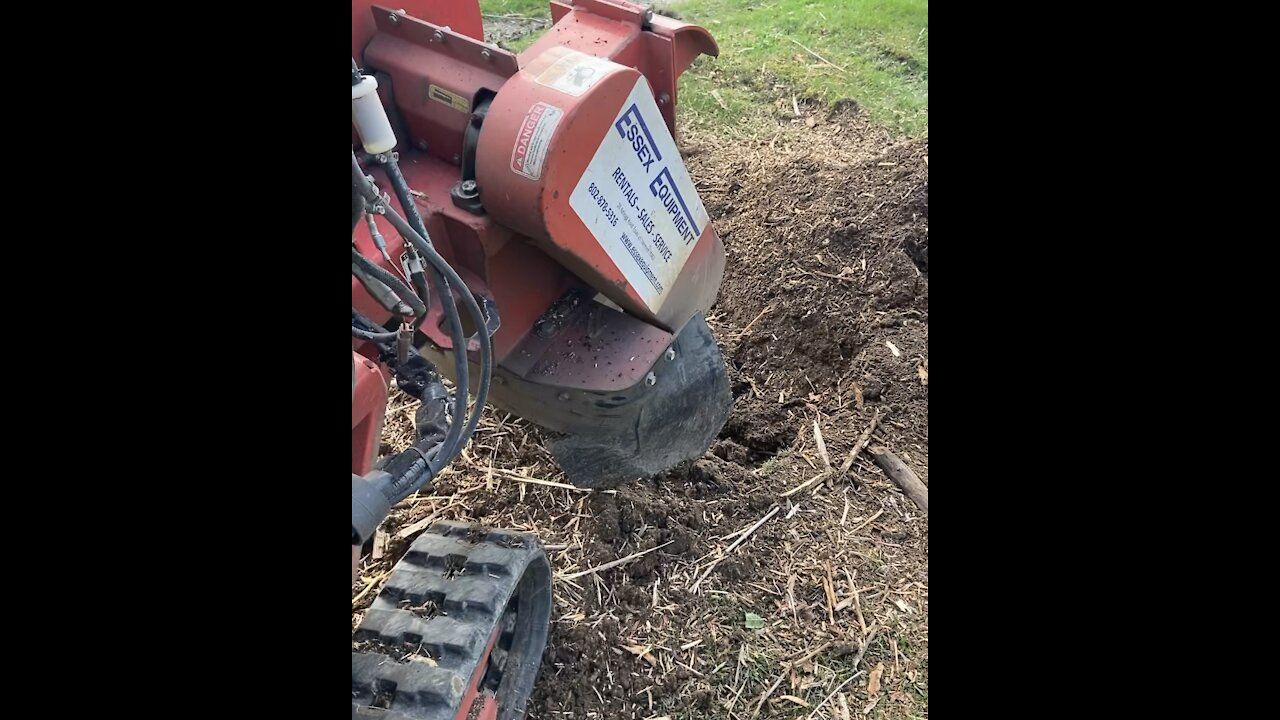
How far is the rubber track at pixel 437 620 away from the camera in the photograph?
2.05 m

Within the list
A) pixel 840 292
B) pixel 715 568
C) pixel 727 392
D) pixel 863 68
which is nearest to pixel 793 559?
pixel 715 568

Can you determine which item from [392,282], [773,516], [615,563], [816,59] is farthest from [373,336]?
[816,59]

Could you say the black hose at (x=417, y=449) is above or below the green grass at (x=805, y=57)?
above

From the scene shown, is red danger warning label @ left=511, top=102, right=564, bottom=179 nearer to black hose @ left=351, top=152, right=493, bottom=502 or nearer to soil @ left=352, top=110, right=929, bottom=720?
black hose @ left=351, top=152, right=493, bottom=502

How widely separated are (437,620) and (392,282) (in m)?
0.82

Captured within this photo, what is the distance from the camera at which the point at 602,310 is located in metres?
2.94

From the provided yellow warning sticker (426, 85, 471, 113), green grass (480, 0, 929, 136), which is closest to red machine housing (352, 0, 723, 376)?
yellow warning sticker (426, 85, 471, 113)

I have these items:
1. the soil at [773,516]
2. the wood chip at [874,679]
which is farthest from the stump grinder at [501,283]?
the wood chip at [874,679]

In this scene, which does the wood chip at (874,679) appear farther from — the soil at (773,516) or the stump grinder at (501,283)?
the stump grinder at (501,283)

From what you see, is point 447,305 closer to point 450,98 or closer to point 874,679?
point 450,98

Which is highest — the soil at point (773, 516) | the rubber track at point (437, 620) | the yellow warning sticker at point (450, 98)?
the yellow warning sticker at point (450, 98)

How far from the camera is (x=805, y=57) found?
6.13 meters

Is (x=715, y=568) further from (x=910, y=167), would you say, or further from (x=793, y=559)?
(x=910, y=167)
